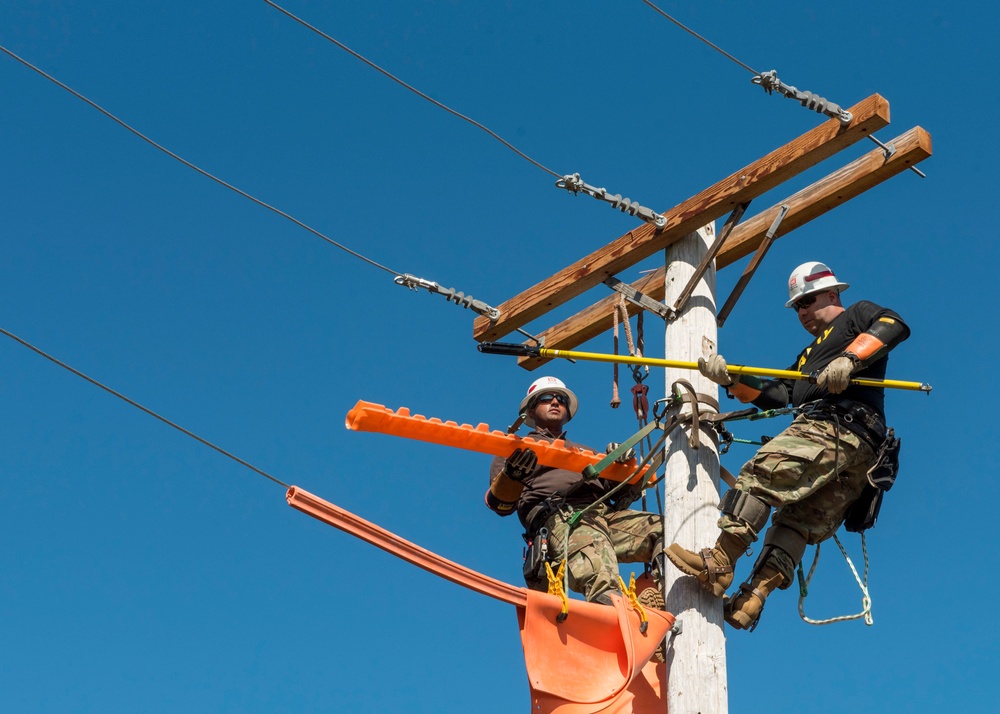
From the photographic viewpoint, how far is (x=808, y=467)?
696 centimetres

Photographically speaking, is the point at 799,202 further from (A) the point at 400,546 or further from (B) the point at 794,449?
(A) the point at 400,546

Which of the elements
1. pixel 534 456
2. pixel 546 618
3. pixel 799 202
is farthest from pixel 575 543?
pixel 799 202

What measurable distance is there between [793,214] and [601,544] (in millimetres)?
1954

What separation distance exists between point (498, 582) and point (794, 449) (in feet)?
4.81

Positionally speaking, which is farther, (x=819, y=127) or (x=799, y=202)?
(x=799, y=202)

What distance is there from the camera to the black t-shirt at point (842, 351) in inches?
283

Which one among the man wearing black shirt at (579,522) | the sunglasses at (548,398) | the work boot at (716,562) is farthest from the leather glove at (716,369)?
the sunglasses at (548,398)

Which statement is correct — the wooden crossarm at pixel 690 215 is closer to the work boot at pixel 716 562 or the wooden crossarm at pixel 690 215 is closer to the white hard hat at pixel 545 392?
the white hard hat at pixel 545 392

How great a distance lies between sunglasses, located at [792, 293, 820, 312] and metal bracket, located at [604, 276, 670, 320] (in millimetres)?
690

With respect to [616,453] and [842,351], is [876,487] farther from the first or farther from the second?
[616,453]

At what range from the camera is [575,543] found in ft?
25.9

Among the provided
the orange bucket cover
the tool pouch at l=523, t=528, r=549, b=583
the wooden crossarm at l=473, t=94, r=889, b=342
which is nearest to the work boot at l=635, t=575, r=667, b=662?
the orange bucket cover

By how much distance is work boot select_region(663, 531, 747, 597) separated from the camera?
6.79 meters

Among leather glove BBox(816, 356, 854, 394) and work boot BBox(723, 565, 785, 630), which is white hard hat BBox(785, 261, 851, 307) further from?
work boot BBox(723, 565, 785, 630)
